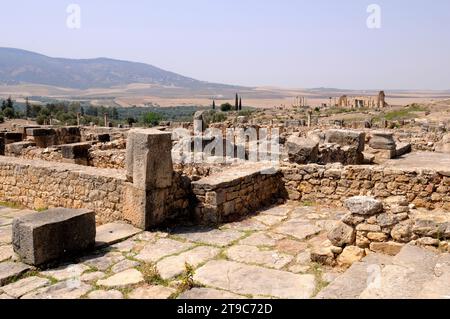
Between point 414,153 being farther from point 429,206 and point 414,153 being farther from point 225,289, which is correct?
point 225,289

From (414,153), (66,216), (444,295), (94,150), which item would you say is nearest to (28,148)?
(94,150)

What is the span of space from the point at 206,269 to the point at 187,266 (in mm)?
399

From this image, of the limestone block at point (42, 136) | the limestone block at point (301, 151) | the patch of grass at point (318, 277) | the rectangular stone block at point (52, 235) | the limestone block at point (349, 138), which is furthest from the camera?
the limestone block at point (42, 136)

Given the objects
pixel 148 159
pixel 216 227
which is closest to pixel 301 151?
pixel 216 227

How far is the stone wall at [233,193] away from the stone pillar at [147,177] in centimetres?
60

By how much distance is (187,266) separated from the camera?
14.9ft

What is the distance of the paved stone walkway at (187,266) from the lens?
14.1 ft

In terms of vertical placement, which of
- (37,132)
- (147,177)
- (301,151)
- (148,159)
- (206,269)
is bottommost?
(206,269)

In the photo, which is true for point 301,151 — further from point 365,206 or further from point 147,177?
point 365,206

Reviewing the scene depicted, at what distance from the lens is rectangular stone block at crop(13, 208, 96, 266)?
16.0 ft

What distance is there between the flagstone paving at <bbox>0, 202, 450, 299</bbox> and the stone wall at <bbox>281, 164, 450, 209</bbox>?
1253 mm

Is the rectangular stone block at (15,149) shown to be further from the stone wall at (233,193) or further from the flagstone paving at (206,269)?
the stone wall at (233,193)

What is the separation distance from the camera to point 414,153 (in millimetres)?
14289

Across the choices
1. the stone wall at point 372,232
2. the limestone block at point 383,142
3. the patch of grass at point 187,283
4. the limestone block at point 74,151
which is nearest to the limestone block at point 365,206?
the stone wall at point 372,232
